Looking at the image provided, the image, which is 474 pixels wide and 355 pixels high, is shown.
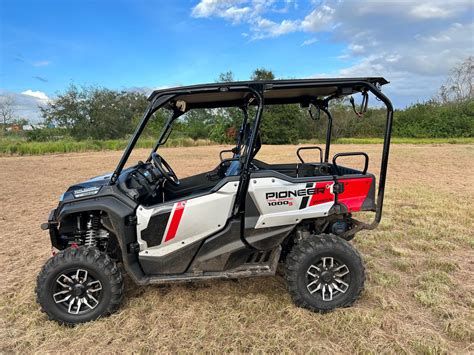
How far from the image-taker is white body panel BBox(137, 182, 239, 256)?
124 inches

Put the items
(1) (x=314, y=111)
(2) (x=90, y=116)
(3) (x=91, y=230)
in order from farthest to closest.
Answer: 1. (2) (x=90, y=116)
2. (1) (x=314, y=111)
3. (3) (x=91, y=230)

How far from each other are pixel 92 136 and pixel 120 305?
3790 cm

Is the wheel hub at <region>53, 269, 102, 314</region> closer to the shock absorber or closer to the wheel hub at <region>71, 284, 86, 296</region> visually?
the wheel hub at <region>71, 284, 86, 296</region>

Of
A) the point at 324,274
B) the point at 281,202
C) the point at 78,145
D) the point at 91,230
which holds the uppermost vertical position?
the point at 281,202

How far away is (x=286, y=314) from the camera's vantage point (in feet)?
10.6

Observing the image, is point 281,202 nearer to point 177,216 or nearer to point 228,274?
point 228,274

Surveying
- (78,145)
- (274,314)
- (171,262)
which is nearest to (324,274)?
(274,314)

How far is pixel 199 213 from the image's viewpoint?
3148mm

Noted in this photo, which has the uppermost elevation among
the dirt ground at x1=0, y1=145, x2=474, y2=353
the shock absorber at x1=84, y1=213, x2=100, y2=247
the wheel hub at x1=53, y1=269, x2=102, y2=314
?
the shock absorber at x1=84, y1=213, x2=100, y2=247

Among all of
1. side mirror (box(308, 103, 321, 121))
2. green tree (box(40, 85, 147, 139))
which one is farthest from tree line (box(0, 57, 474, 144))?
side mirror (box(308, 103, 321, 121))

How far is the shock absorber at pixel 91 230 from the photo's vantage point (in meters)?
3.35

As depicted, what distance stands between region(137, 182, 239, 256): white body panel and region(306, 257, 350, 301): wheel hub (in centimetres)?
94

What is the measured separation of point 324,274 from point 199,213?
4.09ft

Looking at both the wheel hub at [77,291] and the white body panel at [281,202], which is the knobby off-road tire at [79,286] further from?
the white body panel at [281,202]
